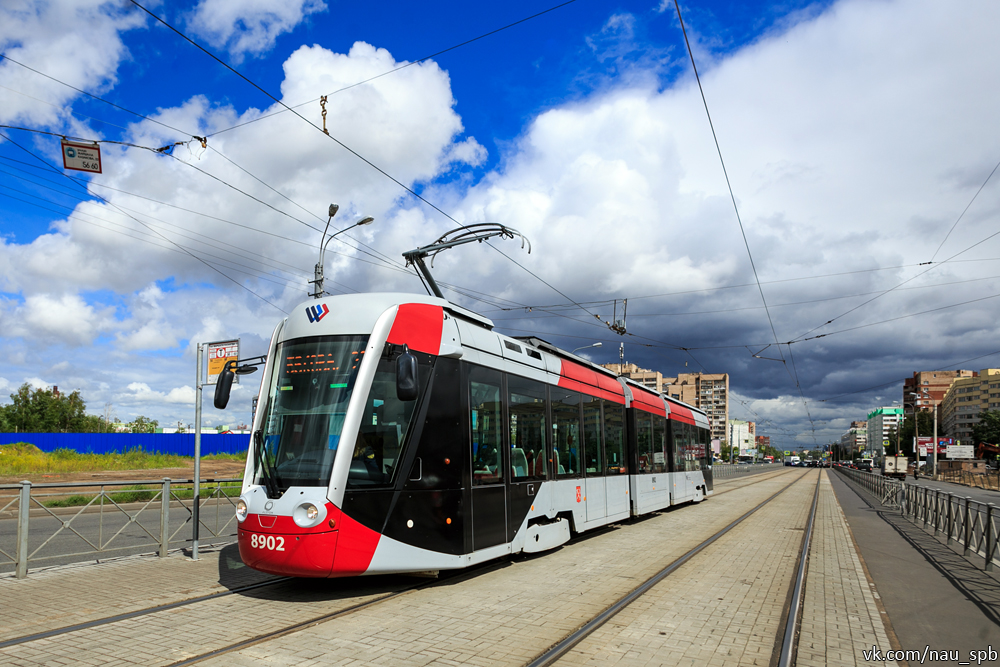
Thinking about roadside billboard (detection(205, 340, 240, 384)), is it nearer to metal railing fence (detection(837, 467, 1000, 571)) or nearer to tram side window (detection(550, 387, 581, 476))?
tram side window (detection(550, 387, 581, 476))

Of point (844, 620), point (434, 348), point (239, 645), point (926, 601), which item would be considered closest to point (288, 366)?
point (434, 348)

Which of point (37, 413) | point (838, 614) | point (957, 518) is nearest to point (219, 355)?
point (838, 614)

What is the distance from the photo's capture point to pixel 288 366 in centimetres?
777

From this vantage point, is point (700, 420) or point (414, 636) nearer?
point (414, 636)

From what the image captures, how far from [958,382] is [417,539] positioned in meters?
173

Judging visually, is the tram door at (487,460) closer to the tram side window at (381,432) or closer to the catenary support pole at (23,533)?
the tram side window at (381,432)

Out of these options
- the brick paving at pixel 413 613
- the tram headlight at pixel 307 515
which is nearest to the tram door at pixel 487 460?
the brick paving at pixel 413 613

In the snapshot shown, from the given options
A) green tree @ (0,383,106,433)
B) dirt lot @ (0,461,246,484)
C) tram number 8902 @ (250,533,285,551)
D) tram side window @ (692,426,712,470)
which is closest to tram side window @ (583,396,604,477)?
tram number 8902 @ (250,533,285,551)

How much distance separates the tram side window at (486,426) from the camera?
861cm

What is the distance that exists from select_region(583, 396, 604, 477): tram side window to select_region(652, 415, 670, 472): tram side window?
4617 millimetres

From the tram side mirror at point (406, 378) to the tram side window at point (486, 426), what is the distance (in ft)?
5.66

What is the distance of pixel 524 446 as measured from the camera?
32.4 feet

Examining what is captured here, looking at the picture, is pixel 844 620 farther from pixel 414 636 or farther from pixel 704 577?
pixel 414 636

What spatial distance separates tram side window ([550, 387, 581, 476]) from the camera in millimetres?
11047
